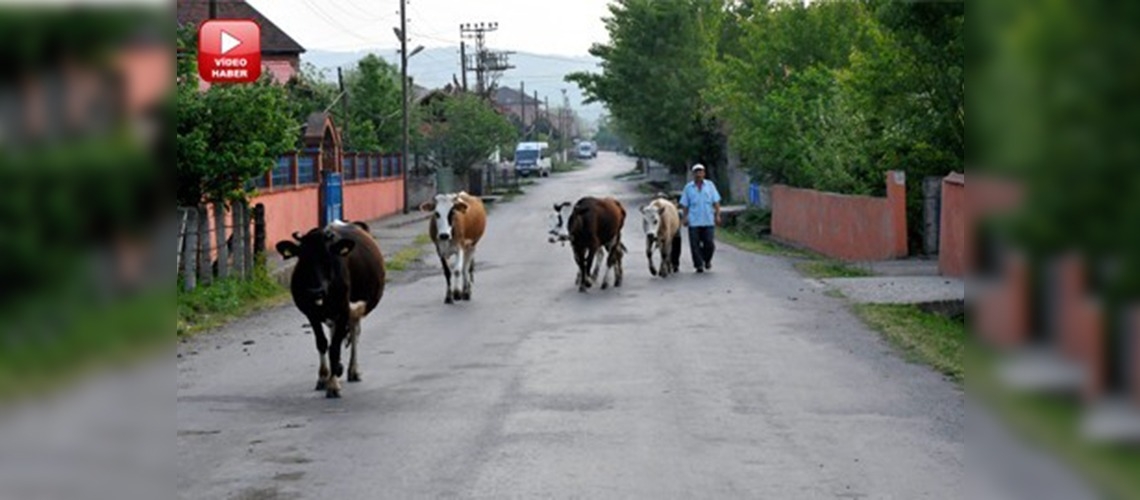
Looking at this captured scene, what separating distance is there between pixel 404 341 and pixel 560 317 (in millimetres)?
2609

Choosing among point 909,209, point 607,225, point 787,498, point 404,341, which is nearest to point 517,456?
point 787,498

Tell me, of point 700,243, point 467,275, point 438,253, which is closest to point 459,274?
point 467,275

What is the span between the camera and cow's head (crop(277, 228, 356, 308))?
11.5 m

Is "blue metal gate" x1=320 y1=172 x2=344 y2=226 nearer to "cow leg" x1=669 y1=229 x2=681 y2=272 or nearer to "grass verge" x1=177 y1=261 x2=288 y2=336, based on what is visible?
"cow leg" x1=669 y1=229 x2=681 y2=272

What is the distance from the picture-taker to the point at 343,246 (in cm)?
1176

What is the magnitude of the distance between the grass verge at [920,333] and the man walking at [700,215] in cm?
568

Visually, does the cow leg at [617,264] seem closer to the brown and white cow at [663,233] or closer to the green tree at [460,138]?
the brown and white cow at [663,233]

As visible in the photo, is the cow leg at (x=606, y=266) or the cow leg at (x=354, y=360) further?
the cow leg at (x=606, y=266)

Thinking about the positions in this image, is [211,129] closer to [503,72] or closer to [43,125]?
[43,125]

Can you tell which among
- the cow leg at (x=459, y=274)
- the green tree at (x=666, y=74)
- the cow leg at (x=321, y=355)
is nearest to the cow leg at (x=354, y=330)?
the cow leg at (x=321, y=355)

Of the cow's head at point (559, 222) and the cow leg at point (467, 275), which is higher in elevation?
the cow's head at point (559, 222)

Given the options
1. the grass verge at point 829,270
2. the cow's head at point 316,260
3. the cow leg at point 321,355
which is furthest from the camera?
the grass verge at point 829,270

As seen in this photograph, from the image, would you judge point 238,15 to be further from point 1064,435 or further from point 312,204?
point 312,204

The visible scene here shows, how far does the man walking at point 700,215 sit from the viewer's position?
24.0m
